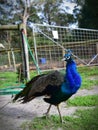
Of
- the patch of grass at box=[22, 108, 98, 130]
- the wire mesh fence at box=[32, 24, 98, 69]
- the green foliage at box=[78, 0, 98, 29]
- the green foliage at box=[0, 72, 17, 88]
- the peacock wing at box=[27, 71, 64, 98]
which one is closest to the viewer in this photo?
the patch of grass at box=[22, 108, 98, 130]

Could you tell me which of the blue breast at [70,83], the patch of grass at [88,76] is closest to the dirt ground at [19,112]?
the blue breast at [70,83]

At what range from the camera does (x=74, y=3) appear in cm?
3500

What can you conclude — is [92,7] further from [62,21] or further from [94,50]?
[62,21]

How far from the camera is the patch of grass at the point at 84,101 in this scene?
5113 millimetres

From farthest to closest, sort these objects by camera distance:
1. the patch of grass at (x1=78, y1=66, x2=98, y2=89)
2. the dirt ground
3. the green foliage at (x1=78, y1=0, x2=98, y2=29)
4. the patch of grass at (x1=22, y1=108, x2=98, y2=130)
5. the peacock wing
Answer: the green foliage at (x1=78, y1=0, x2=98, y2=29), the patch of grass at (x1=78, y1=66, x2=98, y2=89), the dirt ground, the peacock wing, the patch of grass at (x1=22, y1=108, x2=98, y2=130)

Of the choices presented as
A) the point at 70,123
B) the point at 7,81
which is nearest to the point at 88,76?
the point at 7,81

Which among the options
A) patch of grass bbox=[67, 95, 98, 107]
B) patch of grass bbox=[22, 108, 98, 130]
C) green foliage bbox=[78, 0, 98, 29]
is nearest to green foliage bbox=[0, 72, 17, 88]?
patch of grass bbox=[67, 95, 98, 107]

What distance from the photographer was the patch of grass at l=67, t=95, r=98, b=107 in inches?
201

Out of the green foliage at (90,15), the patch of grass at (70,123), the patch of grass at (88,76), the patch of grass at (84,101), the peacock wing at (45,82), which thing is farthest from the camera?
the green foliage at (90,15)

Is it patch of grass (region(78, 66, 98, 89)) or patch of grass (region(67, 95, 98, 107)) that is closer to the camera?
patch of grass (region(67, 95, 98, 107))

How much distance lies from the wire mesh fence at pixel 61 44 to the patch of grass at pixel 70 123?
14.7 ft

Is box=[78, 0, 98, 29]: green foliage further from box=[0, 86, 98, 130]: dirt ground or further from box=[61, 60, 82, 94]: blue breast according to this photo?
box=[61, 60, 82, 94]: blue breast

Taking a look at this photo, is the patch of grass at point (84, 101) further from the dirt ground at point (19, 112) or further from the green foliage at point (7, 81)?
the green foliage at point (7, 81)

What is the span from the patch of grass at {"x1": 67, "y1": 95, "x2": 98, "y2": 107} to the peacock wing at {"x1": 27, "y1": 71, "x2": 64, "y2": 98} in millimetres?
1051
